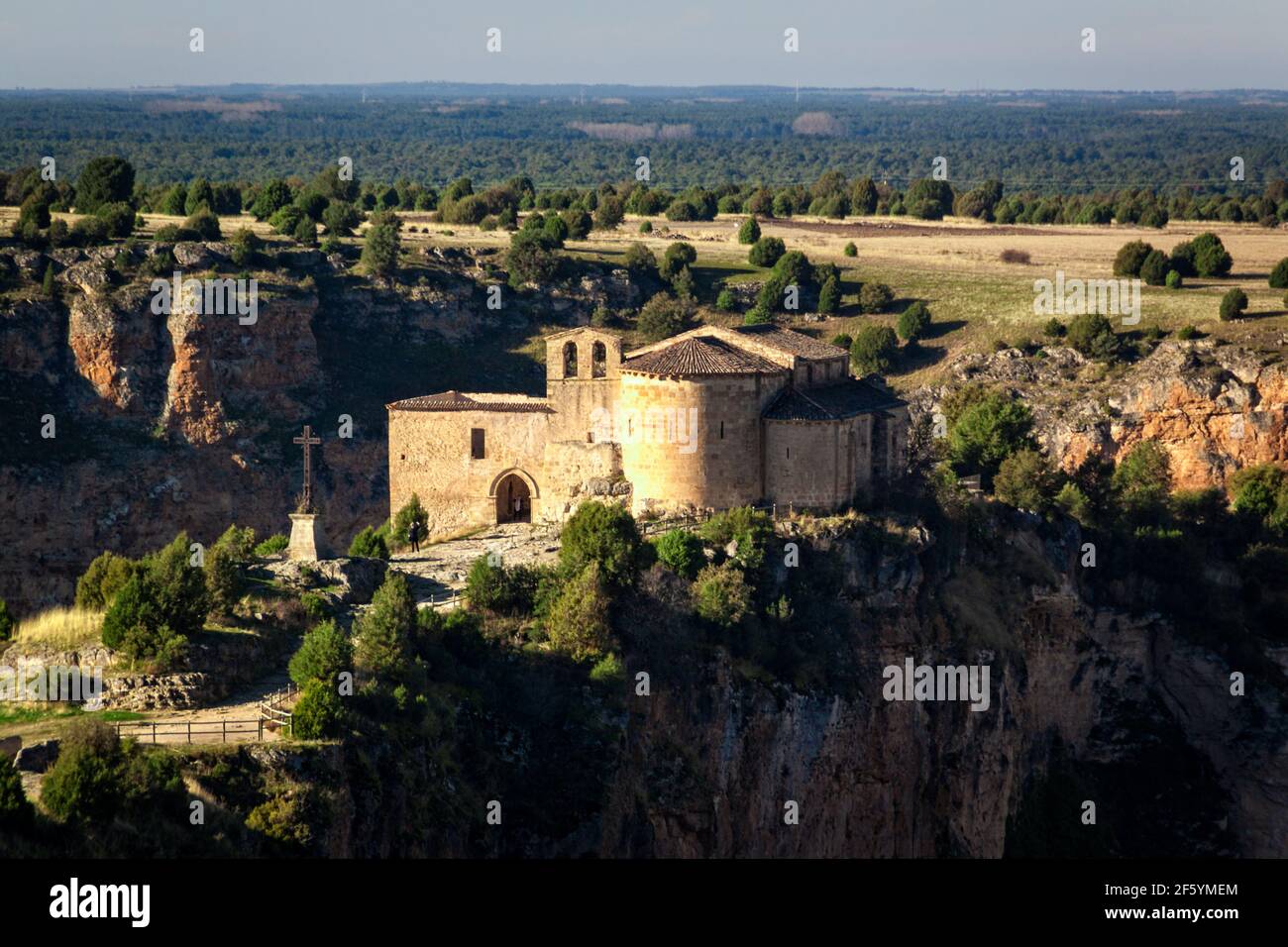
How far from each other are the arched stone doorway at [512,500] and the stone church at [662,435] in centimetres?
3

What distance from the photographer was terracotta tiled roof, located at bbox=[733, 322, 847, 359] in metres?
47.1

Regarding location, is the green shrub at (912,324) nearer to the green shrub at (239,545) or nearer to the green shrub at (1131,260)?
the green shrub at (1131,260)

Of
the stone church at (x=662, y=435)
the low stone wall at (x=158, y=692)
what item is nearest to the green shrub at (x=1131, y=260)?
the stone church at (x=662, y=435)

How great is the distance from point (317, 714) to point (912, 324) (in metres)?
49.8

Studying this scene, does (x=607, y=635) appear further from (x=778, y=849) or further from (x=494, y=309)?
(x=494, y=309)

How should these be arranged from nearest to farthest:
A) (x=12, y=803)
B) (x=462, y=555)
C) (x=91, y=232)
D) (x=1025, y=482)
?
(x=12, y=803), (x=462, y=555), (x=1025, y=482), (x=91, y=232)

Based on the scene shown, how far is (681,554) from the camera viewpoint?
41969 mm

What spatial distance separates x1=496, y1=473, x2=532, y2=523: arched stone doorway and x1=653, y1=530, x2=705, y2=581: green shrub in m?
6.88

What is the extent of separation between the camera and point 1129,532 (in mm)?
58312

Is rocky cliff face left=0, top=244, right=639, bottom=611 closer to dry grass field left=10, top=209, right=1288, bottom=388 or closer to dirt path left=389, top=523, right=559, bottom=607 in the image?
dry grass field left=10, top=209, right=1288, bottom=388

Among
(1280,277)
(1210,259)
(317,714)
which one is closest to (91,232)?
(1210,259)

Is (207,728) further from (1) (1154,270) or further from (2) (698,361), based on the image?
(1) (1154,270)

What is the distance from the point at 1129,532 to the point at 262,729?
32446mm

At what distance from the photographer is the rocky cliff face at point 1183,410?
68.7 meters
